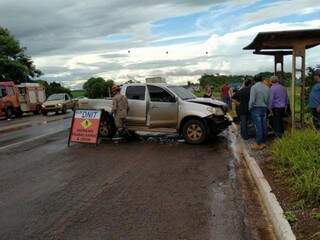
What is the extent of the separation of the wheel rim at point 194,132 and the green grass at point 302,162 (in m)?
4.57

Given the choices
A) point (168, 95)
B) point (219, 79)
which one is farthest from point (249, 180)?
point (219, 79)

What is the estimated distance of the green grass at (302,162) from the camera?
24.3 feet

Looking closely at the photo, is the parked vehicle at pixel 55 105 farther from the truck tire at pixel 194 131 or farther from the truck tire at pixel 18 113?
the truck tire at pixel 194 131

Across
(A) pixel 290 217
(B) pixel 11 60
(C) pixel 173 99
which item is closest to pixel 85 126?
(C) pixel 173 99

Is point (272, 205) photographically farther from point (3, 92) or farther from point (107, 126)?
point (3, 92)

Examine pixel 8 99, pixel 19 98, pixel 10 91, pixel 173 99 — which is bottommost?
pixel 19 98

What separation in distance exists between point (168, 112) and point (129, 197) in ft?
25.6

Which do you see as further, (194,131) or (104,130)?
(104,130)

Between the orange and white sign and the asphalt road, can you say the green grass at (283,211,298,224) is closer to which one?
the asphalt road

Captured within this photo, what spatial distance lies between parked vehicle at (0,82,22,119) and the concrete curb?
30.4 m

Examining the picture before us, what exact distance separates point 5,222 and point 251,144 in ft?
28.8

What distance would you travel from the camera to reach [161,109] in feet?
54.0

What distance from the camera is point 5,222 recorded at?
24.1 feet

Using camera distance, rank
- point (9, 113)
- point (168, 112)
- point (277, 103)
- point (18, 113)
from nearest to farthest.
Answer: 1. point (277, 103)
2. point (168, 112)
3. point (9, 113)
4. point (18, 113)
